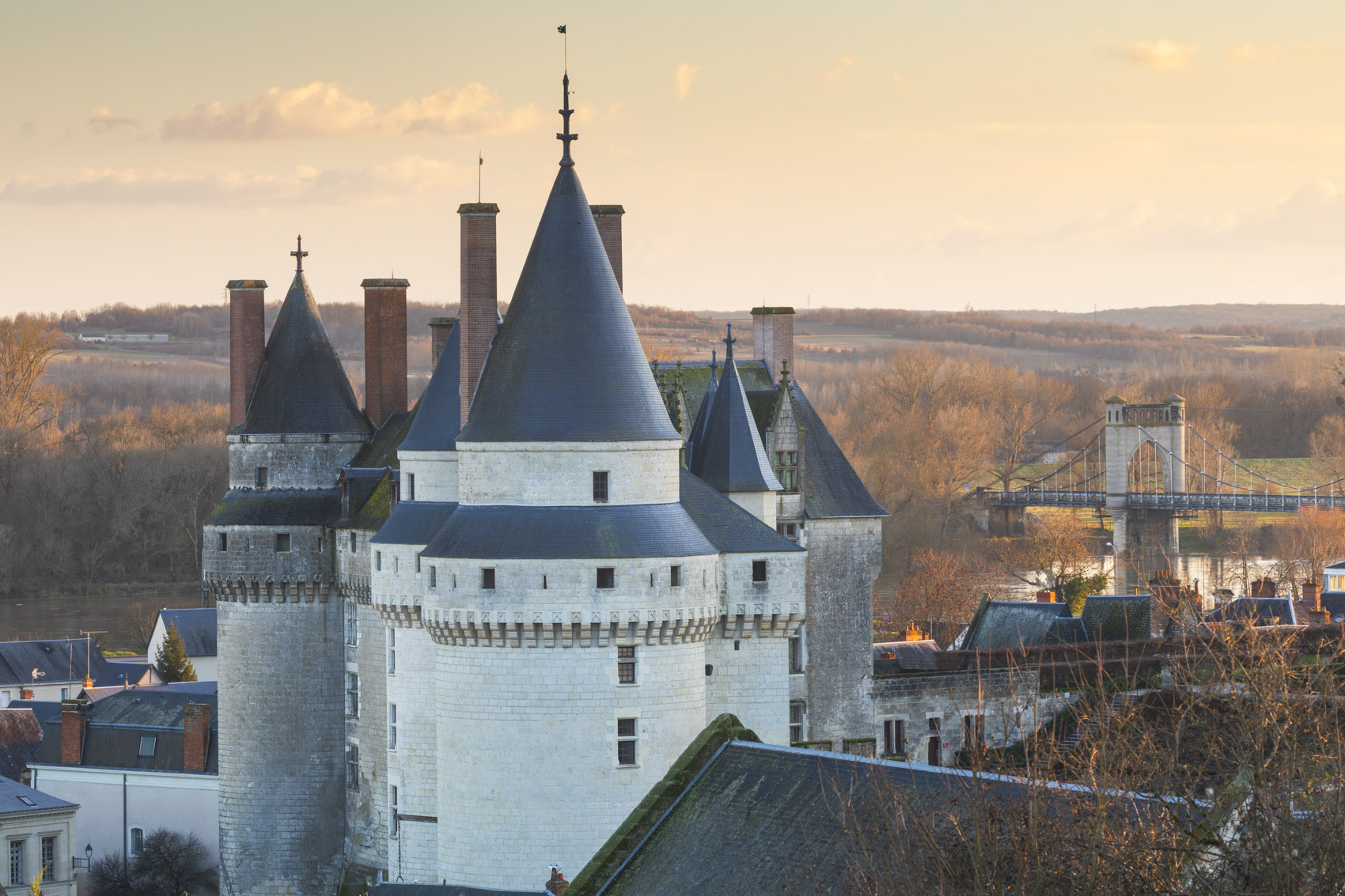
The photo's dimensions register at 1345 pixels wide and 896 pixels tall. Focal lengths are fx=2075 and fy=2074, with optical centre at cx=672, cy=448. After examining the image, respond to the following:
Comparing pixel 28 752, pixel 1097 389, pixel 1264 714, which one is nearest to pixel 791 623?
pixel 1264 714

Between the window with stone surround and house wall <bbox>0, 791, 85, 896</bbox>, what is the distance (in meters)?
22.4

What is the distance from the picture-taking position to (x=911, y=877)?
1881cm

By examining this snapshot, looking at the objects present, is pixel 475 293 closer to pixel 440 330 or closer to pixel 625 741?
pixel 440 330

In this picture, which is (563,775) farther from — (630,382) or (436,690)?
(630,382)

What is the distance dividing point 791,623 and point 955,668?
12.0 meters

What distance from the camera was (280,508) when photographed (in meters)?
44.6

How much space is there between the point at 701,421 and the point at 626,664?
26.6 ft

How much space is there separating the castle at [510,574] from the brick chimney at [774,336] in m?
0.06

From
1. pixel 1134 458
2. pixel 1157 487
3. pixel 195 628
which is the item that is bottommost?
pixel 195 628

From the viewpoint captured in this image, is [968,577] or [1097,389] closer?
[968,577]

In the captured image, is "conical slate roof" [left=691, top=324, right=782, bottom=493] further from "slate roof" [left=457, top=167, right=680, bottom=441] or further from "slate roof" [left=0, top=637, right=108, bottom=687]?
"slate roof" [left=0, top=637, right=108, bottom=687]

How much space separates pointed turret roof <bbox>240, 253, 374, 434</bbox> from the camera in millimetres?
45156

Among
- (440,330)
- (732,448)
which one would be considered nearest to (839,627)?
(732,448)

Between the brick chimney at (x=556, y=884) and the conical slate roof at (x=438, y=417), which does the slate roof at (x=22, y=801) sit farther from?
the brick chimney at (x=556, y=884)
